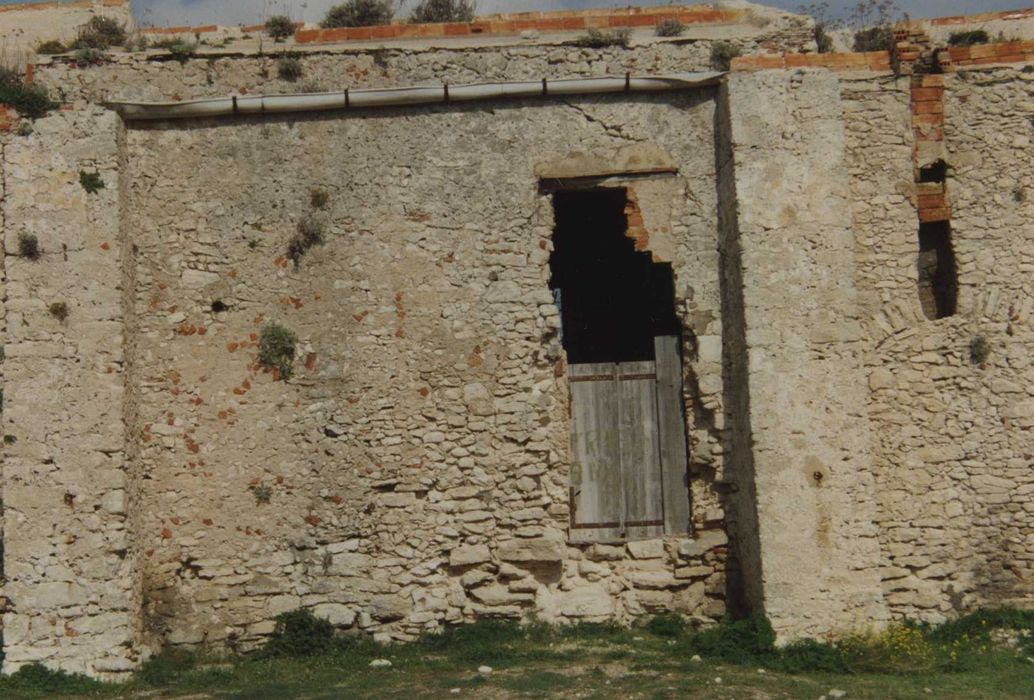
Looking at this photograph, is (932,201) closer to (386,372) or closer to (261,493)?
(386,372)

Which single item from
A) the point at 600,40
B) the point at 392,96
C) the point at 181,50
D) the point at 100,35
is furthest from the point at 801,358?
the point at 100,35

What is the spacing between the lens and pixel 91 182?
9375 millimetres

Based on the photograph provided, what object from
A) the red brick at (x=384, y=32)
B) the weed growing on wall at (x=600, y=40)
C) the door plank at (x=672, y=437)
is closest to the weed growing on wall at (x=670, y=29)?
the weed growing on wall at (x=600, y=40)

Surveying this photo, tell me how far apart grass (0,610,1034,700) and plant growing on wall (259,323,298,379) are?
199cm

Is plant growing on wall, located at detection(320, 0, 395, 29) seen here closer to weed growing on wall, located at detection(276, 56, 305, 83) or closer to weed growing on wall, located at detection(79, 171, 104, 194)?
weed growing on wall, located at detection(276, 56, 305, 83)

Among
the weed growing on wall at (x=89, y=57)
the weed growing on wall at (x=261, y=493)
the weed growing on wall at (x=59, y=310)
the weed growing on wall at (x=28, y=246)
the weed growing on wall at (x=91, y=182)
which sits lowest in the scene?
the weed growing on wall at (x=261, y=493)

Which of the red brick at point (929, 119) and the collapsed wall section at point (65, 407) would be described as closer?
the collapsed wall section at point (65, 407)

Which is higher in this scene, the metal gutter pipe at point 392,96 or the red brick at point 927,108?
the metal gutter pipe at point 392,96

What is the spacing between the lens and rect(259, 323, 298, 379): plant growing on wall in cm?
947

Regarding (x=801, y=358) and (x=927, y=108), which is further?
(x=927, y=108)

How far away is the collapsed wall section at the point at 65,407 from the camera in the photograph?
884 cm

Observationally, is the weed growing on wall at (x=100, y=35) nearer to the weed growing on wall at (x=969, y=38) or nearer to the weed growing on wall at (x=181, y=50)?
the weed growing on wall at (x=181, y=50)

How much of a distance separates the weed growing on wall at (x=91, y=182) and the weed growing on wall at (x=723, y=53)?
5179mm

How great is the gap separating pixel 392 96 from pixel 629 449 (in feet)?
11.9
